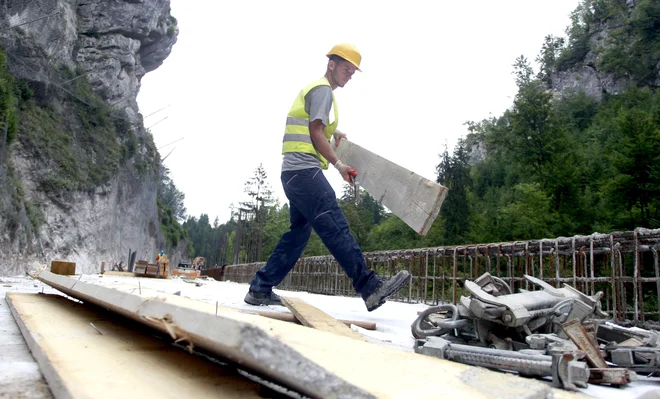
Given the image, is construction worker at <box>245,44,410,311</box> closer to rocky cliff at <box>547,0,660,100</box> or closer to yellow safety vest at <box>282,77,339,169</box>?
yellow safety vest at <box>282,77,339,169</box>

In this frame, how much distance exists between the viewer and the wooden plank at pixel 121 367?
2.61 ft

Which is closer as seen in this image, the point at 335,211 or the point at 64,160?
the point at 335,211

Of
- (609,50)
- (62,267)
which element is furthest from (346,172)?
(609,50)

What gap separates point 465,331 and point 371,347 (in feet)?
2.90

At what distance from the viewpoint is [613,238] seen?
3.72m

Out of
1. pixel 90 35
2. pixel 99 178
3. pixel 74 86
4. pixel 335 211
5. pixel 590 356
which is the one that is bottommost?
pixel 590 356

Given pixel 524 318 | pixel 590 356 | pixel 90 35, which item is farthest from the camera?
pixel 90 35

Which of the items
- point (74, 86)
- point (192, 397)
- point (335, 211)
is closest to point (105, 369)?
point (192, 397)

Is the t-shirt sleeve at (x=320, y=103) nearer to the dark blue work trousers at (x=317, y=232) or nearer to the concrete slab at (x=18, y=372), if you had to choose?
the dark blue work trousers at (x=317, y=232)

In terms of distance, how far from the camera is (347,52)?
9.95ft

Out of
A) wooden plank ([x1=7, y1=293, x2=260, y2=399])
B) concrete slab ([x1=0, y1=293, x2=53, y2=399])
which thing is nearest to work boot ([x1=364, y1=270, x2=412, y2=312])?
wooden plank ([x1=7, y1=293, x2=260, y2=399])

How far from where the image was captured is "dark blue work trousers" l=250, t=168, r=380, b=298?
8.50ft

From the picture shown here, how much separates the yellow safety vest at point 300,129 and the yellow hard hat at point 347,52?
189 mm

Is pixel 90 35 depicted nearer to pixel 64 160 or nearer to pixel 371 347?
pixel 64 160
